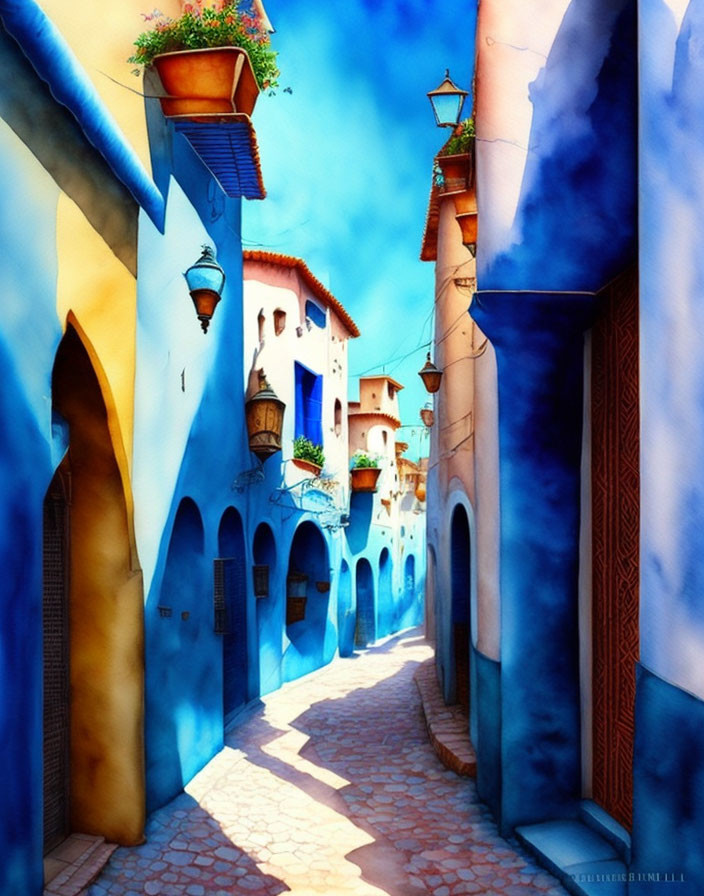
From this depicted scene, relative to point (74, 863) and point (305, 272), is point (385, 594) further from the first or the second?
point (74, 863)

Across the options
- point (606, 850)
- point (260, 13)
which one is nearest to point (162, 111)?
point (260, 13)

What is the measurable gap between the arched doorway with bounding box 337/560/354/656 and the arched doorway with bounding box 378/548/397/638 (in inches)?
166

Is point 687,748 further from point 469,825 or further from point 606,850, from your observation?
point 469,825

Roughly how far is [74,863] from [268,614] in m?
7.32

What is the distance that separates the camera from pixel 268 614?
12.9 metres

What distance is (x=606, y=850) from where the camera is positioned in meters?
5.64

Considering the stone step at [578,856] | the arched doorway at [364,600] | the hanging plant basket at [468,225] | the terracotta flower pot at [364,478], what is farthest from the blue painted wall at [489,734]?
the arched doorway at [364,600]

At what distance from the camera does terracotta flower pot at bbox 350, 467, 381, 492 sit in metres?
18.5

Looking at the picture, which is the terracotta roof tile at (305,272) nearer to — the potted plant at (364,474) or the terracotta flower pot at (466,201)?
the potted plant at (364,474)

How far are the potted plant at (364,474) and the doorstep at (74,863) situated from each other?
1283 cm

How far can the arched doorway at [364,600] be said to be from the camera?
71.4 ft

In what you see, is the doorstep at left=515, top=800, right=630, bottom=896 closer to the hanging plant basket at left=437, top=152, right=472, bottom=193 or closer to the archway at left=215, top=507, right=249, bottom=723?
the archway at left=215, top=507, right=249, bottom=723

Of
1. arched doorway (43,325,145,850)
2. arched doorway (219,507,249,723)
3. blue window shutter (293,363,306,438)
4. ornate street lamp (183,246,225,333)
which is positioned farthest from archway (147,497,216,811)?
blue window shutter (293,363,306,438)

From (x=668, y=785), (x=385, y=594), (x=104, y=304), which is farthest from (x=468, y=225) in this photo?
(x=385, y=594)
